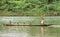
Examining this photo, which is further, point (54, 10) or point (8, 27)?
point (54, 10)

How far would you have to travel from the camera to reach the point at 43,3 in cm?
3747

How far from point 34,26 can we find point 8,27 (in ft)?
7.33

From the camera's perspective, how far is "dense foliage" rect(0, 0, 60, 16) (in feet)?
115

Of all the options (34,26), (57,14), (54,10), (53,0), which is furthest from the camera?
(53,0)

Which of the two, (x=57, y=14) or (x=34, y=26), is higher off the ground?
(x=34, y=26)

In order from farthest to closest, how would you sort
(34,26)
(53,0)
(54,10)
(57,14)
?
(53,0)
(54,10)
(57,14)
(34,26)

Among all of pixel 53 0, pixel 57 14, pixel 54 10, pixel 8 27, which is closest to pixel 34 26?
pixel 8 27

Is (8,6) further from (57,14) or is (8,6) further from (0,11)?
(57,14)

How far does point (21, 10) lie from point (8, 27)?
15.6 meters

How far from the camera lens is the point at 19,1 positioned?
124ft

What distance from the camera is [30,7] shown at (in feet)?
120

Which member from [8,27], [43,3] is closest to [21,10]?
[43,3]

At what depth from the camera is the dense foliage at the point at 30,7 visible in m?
34.9

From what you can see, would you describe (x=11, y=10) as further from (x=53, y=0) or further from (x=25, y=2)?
(x=53, y=0)
